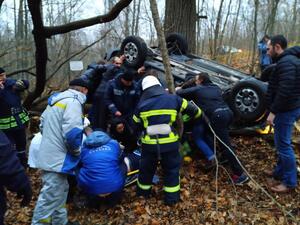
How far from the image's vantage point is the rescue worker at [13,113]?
5637mm

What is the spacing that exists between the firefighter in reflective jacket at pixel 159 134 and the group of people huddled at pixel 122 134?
1 cm

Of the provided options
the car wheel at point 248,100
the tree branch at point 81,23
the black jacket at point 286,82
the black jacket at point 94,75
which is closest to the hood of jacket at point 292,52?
the black jacket at point 286,82

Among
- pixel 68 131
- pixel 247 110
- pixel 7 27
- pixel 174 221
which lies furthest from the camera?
pixel 7 27

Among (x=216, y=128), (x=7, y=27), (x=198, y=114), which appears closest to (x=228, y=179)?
(x=216, y=128)

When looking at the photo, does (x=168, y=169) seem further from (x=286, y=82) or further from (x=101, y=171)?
(x=286, y=82)

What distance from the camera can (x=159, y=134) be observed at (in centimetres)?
438

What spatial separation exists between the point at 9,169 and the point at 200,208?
8.53ft

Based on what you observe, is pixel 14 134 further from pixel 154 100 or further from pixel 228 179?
pixel 228 179

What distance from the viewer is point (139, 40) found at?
19.8 feet

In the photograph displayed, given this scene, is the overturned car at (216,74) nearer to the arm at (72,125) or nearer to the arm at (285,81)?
the arm at (285,81)

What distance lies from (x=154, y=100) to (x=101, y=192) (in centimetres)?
140

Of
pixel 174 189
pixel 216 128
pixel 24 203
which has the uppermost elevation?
pixel 216 128

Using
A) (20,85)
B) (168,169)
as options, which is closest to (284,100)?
(168,169)

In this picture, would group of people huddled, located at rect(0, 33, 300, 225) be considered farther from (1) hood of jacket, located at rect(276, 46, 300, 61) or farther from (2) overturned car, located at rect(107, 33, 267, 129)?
(2) overturned car, located at rect(107, 33, 267, 129)
